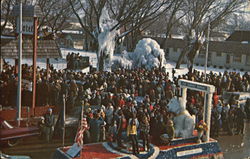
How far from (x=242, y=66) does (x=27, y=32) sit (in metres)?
34.7

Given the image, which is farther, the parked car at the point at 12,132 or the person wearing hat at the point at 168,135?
the person wearing hat at the point at 168,135

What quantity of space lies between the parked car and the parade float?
1980 mm

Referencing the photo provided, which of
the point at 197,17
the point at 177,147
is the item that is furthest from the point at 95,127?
the point at 197,17

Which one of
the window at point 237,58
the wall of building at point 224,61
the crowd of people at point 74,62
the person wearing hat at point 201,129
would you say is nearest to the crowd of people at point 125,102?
the person wearing hat at point 201,129

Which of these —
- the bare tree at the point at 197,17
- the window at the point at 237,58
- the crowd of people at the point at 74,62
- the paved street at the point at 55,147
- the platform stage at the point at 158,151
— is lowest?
the paved street at the point at 55,147

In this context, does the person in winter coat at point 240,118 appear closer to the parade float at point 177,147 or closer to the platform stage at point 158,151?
the parade float at point 177,147

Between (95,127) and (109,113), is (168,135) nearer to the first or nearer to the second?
(95,127)

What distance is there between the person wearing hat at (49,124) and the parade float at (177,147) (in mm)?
1854

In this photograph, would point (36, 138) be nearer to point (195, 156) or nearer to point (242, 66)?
point (195, 156)

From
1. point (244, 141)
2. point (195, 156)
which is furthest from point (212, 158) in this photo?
point (244, 141)

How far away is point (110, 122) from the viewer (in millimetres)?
15352

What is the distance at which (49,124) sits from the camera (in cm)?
1429

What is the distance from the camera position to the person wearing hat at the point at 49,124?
14156mm

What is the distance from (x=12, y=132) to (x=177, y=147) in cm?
606
